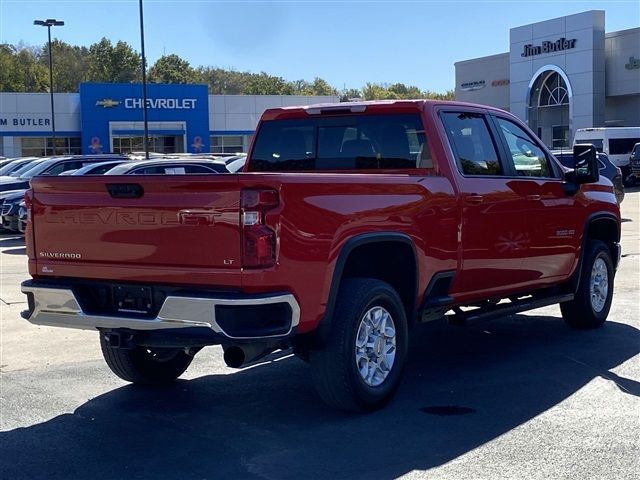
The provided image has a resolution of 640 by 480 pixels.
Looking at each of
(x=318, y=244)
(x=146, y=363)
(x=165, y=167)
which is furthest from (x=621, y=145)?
(x=318, y=244)

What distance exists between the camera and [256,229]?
5.14m

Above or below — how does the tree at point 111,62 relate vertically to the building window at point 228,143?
above

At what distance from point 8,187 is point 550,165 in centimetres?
1537

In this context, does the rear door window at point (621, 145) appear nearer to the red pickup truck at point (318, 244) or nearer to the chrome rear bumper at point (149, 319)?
the red pickup truck at point (318, 244)

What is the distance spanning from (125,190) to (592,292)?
5221mm

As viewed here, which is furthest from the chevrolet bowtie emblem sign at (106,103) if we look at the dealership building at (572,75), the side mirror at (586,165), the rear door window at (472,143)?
the rear door window at (472,143)

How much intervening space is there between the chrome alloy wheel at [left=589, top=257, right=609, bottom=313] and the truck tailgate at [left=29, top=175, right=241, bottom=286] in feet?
16.1

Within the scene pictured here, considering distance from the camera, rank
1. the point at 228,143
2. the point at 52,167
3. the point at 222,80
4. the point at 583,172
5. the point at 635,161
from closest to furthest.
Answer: the point at 583,172, the point at 52,167, the point at 635,161, the point at 228,143, the point at 222,80

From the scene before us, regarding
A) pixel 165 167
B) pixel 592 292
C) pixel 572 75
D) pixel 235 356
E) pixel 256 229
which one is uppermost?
pixel 572 75

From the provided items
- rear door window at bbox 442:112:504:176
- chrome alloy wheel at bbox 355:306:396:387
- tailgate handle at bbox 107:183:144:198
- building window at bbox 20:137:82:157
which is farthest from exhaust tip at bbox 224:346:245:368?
building window at bbox 20:137:82:157

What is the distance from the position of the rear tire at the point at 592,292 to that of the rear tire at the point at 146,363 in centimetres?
397

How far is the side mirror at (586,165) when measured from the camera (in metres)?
8.20

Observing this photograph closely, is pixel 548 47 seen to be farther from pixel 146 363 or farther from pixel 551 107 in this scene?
pixel 146 363

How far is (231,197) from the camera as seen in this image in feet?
16.8
